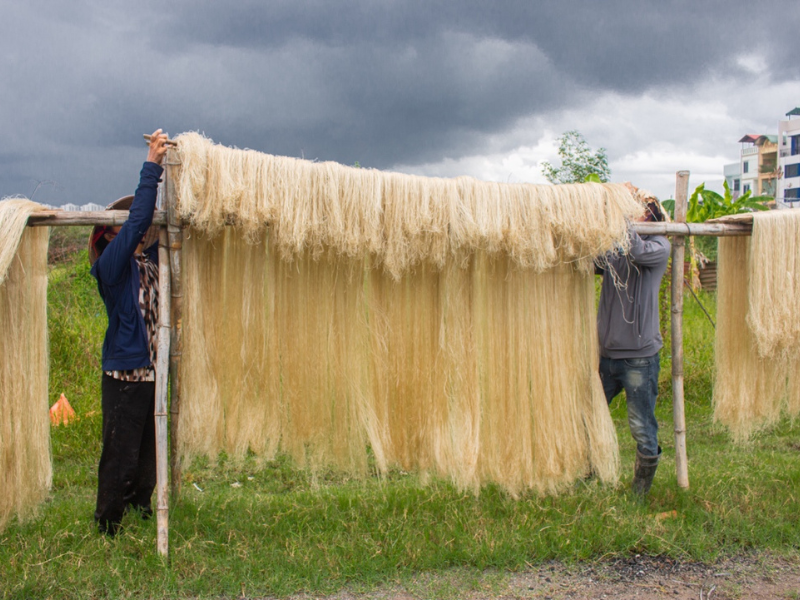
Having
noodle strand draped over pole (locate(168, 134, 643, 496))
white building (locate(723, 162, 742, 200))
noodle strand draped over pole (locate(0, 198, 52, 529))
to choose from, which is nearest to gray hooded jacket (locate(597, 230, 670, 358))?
noodle strand draped over pole (locate(168, 134, 643, 496))

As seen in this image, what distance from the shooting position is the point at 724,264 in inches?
165

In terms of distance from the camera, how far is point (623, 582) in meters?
3.14

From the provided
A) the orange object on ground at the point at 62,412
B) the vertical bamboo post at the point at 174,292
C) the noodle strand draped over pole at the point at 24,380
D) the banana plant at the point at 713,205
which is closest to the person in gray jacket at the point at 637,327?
the vertical bamboo post at the point at 174,292

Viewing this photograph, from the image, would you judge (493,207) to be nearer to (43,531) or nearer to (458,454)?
(458,454)

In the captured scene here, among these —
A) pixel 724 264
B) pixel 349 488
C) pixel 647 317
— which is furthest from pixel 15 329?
pixel 724 264

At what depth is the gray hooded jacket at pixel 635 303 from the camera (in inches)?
142

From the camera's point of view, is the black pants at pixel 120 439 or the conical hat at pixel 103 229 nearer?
the black pants at pixel 120 439

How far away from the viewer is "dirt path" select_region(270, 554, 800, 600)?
2.99m

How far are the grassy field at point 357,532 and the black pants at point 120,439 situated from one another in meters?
0.13

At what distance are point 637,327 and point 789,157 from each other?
55.2 meters

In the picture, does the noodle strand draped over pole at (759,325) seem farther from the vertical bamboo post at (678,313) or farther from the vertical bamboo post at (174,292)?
the vertical bamboo post at (174,292)

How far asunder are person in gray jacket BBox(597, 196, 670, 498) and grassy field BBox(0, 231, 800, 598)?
0.50 meters

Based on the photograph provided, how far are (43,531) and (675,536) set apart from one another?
347cm

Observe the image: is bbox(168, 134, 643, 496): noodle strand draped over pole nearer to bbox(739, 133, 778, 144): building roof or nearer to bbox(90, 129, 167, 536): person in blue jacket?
bbox(90, 129, 167, 536): person in blue jacket
